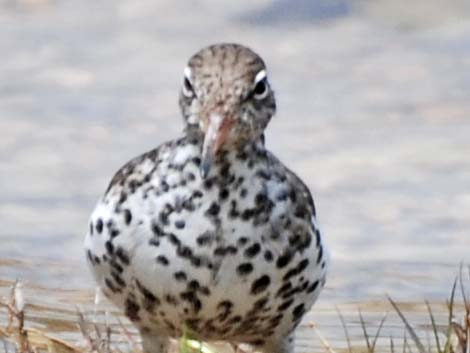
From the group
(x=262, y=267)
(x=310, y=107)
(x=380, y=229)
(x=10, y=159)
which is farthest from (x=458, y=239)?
(x=262, y=267)

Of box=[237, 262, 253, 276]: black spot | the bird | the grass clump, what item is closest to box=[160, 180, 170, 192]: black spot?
the bird

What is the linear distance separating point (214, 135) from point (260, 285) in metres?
0.58

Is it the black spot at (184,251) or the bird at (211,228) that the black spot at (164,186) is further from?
the black spot at (184,251)

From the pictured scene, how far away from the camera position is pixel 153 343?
734 cm

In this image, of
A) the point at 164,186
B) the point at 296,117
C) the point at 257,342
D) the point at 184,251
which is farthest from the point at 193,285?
the point at 296,117

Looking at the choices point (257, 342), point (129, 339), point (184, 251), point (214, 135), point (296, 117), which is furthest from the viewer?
point (296, 117)

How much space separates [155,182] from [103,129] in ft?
17.4

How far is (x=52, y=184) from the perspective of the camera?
38.5 feet

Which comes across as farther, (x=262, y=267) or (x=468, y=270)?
(x=468, y=270)

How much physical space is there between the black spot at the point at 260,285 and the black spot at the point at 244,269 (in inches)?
1.8

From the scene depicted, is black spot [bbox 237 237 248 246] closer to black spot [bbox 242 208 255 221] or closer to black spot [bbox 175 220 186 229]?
black spot [bbox 242 208 255 221]

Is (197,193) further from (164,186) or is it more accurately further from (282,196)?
(282,196)

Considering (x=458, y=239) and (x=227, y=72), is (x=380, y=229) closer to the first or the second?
(x=458, y=239)

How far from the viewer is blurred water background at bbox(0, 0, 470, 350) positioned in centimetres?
1099
